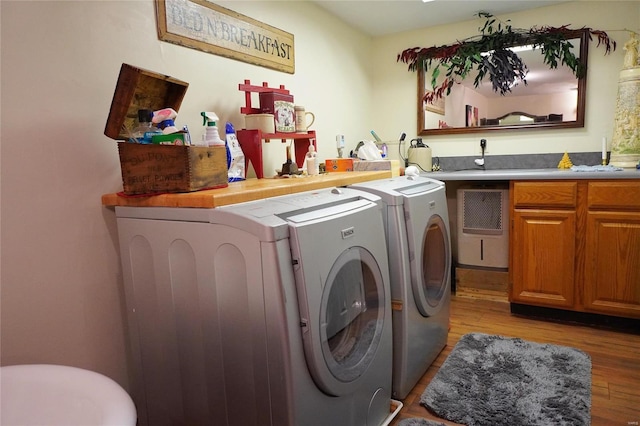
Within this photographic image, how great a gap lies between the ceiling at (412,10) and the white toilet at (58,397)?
256 cm

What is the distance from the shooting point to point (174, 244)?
129cm

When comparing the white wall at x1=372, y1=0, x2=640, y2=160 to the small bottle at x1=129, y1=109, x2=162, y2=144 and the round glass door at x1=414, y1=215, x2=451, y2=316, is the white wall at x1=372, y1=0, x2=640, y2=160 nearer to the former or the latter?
the round glass door at x1=414, y1=215, x2=451, y2=316

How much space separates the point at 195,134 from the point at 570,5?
107 inches

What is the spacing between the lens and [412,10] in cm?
293

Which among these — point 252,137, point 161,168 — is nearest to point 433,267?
point 252,137

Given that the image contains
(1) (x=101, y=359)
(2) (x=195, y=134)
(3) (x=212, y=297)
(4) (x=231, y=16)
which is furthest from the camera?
(4) (x=231, y=16)

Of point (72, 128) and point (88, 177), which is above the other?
point (72, 128)

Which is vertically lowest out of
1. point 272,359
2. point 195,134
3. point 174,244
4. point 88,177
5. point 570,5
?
point 272,359

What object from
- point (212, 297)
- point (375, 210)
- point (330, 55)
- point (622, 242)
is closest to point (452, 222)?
point (622, 242)

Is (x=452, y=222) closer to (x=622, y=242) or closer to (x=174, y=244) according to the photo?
(x=622, y=242)

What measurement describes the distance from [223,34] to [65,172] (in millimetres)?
1010

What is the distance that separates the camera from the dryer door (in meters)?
1.79

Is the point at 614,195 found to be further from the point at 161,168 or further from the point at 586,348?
the point at 161,168

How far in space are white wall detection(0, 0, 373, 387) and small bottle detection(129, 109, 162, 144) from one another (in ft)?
0.60
